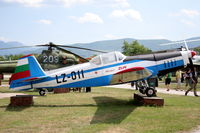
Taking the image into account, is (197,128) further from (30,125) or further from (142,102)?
(30,125)

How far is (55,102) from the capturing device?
13.0 m

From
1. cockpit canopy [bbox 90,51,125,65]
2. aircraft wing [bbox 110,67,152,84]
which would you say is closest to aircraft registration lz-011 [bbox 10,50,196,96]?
cockpit canopy [bbox 90,51,125,65]

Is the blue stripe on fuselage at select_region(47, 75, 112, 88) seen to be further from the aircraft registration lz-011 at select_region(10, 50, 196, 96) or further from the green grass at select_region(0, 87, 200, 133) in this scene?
the green grass at select_region(0, 87, 200, 133)

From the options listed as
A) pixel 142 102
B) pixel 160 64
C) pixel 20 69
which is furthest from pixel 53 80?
Result: pixel 160 64

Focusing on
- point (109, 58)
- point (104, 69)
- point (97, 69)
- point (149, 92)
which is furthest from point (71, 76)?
point (149, 92)

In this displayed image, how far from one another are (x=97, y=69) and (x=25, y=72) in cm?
368

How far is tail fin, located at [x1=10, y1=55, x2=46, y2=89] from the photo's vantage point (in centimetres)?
1231

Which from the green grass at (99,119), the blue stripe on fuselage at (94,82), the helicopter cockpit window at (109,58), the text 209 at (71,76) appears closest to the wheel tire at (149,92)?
the green grass at (99,119)

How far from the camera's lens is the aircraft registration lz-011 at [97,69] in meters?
12.2

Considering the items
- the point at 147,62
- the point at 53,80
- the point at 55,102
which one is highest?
the point at 147,62

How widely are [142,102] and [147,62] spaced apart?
2064 mm

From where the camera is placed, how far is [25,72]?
1234 cm

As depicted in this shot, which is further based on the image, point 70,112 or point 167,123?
point 70,112

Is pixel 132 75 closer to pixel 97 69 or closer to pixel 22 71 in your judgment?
pixel 97 69
